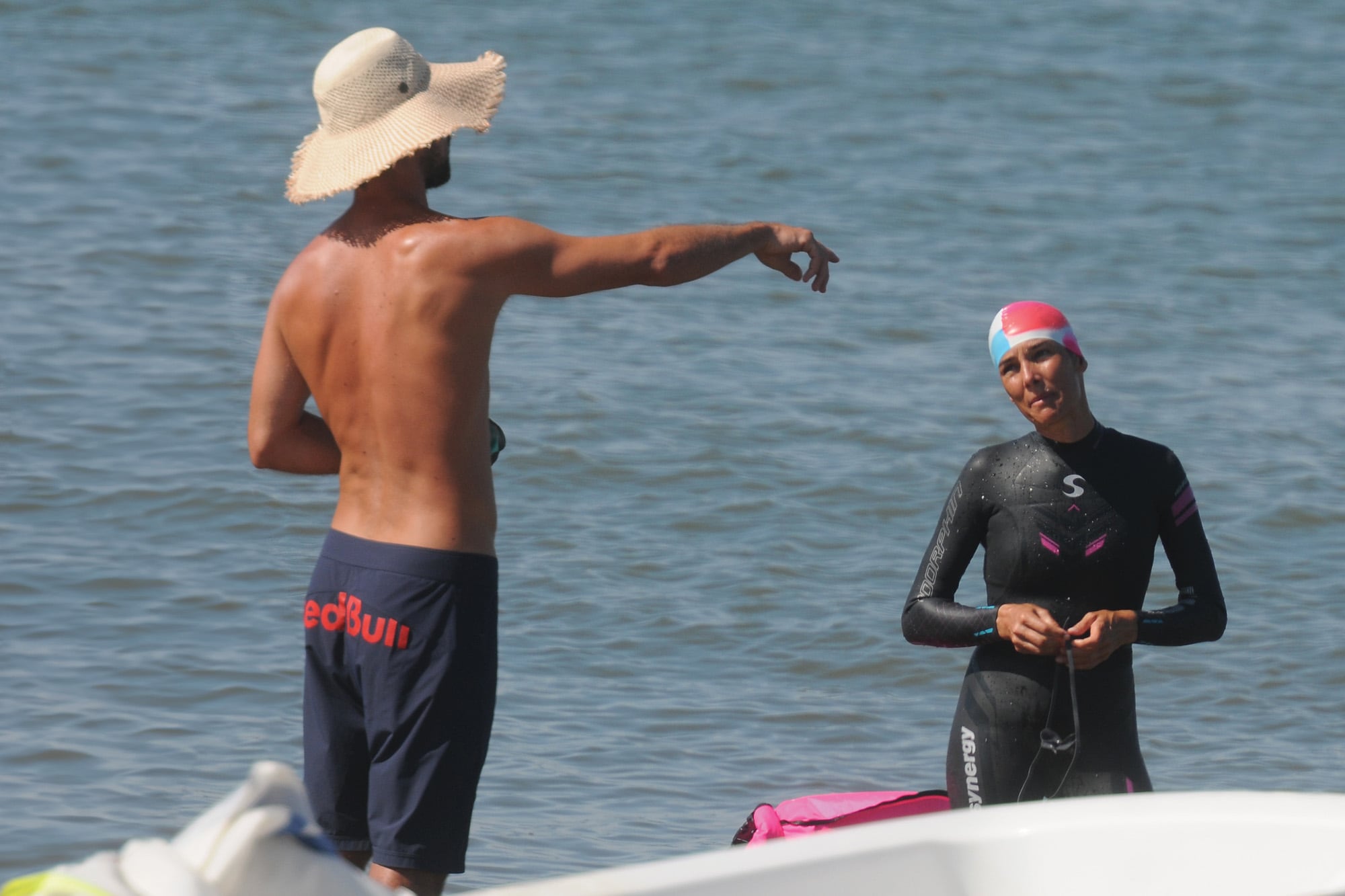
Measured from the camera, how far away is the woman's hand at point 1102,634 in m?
3.63

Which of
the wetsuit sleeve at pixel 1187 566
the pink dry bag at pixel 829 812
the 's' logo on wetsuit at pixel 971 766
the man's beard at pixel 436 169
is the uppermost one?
the man's beard at pixel 436 169

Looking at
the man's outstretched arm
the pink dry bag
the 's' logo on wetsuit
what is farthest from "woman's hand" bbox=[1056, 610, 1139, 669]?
the man's outstretched arm

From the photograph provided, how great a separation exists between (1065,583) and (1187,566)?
261 mm

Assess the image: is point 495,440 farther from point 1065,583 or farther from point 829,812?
point 829,812

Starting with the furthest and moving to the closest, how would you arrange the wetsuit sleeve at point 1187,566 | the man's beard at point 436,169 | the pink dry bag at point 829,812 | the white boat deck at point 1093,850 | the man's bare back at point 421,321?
1. the pink dry bag at point 829,812
2. the wetsuit sleeve at point 1187,566
3. the man's beard at point 436,169
4. the man's bare back at point 421,321
5. the white boat deck at point 1093,850

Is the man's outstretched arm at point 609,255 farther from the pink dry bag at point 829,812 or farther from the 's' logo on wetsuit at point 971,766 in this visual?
the pink dry bag at point 829,812

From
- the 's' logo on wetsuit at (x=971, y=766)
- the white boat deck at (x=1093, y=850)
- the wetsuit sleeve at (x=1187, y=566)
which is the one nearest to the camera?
the white boat deck at (x=1093, y=850)

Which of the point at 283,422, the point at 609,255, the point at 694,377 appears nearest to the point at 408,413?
the point at 283,422

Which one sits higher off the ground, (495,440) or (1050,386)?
(1050,386)

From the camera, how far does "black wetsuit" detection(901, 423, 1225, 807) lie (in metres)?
3.73

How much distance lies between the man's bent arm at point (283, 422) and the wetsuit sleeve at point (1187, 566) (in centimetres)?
172

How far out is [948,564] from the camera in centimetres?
387

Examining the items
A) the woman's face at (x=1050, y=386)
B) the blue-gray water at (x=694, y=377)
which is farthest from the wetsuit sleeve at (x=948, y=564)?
the blue-gray water at (x=694, y=377)

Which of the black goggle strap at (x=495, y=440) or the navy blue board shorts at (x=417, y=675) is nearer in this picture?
the navy blue board shorts at (x=417, y=675)
